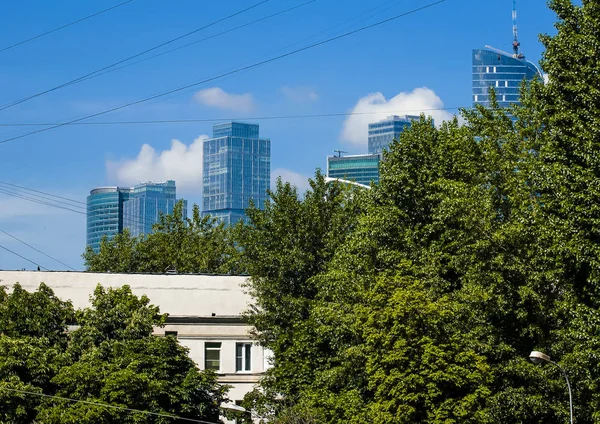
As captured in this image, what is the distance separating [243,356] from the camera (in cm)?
7312

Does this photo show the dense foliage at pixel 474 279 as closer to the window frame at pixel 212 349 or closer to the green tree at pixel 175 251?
the window frame at pixel 212 349

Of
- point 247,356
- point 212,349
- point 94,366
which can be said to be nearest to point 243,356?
point 247,356

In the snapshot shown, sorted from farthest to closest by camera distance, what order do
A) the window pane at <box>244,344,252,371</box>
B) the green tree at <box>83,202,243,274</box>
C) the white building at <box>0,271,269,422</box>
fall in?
the green tree at <box>83,202,243,274</box> → the window pane at <box>244,344,252,371</box> → the white building at <box>0,271,269,422</box>

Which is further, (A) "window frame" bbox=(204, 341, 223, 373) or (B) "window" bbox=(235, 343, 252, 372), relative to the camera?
(B) "window" bbox=(235, 343, 252, 372)

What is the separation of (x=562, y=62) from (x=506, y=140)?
9.23m

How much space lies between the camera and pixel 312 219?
219 ft

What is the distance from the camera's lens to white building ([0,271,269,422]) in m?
70.8

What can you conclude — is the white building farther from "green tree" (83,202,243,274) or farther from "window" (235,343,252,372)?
"green tree" (83,202,243,274)

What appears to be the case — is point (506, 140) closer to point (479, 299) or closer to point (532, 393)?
point (479, 299)

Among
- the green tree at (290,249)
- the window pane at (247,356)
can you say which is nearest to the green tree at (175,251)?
the window pane at (247,356)

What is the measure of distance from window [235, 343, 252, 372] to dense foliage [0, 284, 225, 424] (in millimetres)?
14147

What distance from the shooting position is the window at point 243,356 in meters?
73.1

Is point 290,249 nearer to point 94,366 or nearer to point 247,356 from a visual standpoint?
point 247,356

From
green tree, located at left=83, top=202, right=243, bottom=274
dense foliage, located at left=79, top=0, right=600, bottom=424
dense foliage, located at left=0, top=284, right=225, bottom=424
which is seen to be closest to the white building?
dense foliage, located at left=79, top=0, right=600, bottom=424
